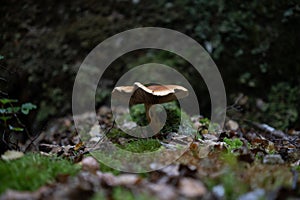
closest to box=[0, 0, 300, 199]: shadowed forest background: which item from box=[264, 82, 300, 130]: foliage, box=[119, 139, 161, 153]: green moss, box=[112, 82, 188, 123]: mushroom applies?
box=[264, 82, 300, 130]: foliage

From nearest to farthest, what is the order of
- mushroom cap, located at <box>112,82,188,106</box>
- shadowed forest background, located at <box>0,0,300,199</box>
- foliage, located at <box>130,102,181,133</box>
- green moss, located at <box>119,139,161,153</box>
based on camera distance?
green moss, located at <box>119,139,161,153</box> < mushroom cap, located at <box>112,82,188,106</box> < foliage, located at <box>130,102,181,133</box> < shadowed forest background, located at <box>0,0,300,199</box>

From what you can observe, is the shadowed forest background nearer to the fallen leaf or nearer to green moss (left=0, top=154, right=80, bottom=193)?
the fallen leaf

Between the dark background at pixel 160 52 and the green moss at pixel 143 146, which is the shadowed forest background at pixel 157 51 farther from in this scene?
the green moss at pixel 143 146

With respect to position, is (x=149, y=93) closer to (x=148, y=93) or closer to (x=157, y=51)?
(x=148, y=93)

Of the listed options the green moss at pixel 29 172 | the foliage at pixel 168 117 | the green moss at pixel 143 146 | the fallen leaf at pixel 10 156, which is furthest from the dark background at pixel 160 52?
the green moss at pixel 29 172

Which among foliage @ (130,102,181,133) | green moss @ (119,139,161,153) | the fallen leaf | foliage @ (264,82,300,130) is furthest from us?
foliage @ (264,82,300,130)

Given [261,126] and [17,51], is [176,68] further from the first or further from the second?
[17,51]

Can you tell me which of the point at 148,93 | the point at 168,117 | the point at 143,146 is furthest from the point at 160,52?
the point at 143,146
